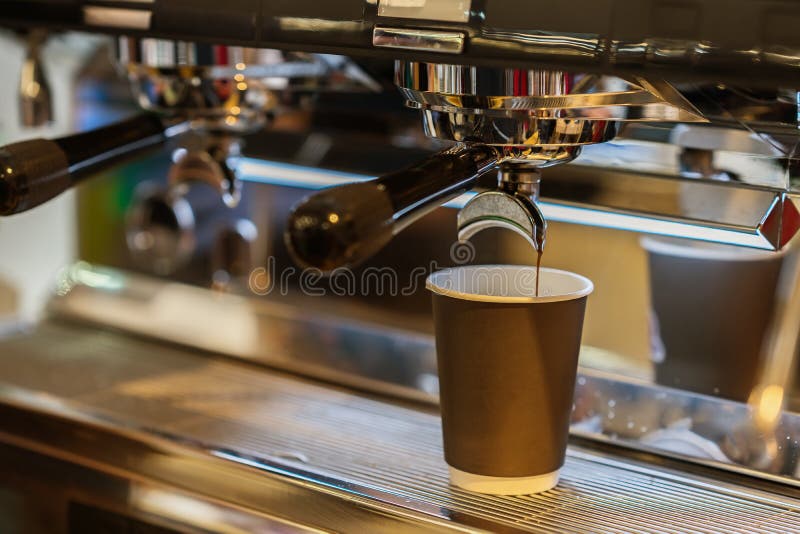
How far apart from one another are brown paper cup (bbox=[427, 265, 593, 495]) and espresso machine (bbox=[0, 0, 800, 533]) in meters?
0.01

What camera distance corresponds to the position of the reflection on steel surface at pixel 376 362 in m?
0.63

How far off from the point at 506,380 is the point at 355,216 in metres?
0.17

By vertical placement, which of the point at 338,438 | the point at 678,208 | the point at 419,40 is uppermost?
the point at 419,40

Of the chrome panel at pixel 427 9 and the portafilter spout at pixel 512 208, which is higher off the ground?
the chrome panel at pixel 427 9

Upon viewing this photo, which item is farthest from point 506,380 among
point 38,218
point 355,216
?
point 38,218

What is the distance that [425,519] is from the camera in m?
0.54

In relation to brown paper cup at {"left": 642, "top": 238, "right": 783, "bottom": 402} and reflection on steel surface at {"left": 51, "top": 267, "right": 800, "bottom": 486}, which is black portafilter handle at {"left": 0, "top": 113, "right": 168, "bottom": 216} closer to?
reflection on steel surface at {"left": 51, "top": 267, "right": 800, "bottom": 486}

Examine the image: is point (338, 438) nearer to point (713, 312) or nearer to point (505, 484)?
point (505, 484)

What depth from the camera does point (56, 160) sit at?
608 mm

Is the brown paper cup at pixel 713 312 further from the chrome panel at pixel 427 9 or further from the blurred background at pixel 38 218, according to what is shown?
the blurred background at pixel 38 218

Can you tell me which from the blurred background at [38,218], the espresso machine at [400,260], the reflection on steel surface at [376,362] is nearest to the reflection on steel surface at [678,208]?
the espresso machine at [400,260]

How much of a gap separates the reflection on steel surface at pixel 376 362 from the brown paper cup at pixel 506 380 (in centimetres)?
9

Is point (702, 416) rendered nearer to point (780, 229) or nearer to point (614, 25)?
point (780, 229)

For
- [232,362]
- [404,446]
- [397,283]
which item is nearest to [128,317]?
[232,362]
